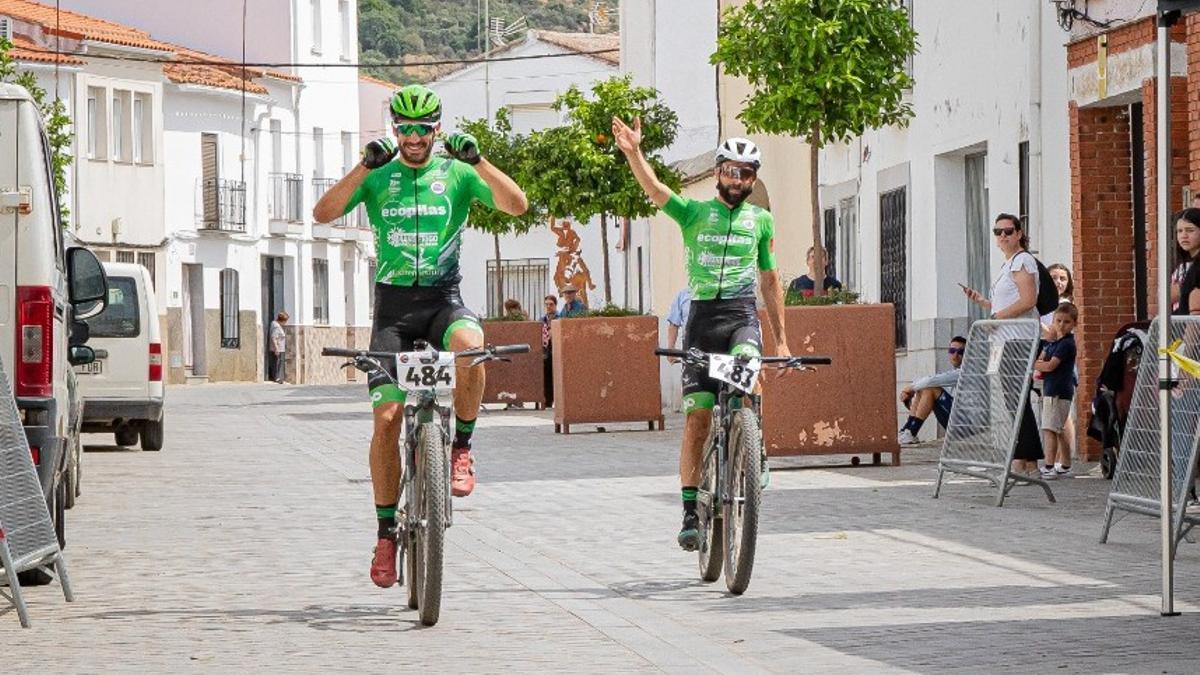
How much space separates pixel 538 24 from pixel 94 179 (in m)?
56.3

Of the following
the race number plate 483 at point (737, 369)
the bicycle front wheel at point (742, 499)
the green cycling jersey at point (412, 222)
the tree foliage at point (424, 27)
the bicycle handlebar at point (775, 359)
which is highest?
the tree foliage at point (424, 27)

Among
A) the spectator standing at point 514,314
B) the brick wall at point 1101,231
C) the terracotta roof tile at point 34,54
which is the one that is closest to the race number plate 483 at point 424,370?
the brick wall at point 1101,231

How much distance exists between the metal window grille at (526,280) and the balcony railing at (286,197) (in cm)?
556

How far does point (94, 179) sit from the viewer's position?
59625 millimetres

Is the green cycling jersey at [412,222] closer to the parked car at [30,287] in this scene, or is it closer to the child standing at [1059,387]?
the parked car at [30,287]

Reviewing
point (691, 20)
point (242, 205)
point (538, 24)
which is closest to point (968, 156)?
point (691, 20)

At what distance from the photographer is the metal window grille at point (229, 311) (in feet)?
218

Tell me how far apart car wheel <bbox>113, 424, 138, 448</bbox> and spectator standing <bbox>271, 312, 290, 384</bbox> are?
3893 cm

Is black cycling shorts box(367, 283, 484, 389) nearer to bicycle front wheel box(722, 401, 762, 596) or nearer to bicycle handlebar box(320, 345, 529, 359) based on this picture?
bicycle handlebar box(320, 345, 529, 359)

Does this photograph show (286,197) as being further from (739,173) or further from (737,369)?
(737,369)

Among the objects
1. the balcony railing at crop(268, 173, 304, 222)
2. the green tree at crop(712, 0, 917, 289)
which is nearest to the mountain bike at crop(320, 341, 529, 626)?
the green tree at crop(712, 0, 917, 289)

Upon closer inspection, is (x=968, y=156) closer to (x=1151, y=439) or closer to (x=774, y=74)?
(x=774, y=74)

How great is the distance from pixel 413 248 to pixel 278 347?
55.7 metres

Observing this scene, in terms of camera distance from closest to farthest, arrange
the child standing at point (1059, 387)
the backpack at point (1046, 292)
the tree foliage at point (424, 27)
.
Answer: the child standing at point (1059, 387) → the backpack at point (1046, 292) → the tree foliage at point (424, 27)
